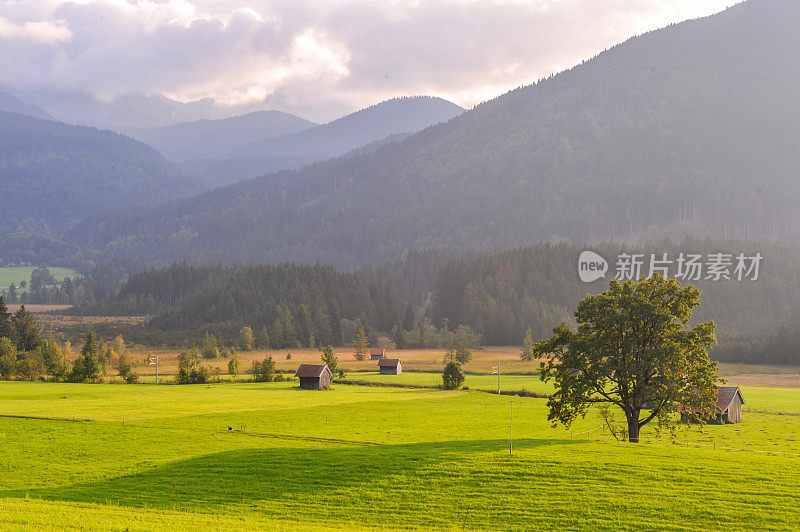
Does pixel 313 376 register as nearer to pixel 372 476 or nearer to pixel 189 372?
pixel 189 372

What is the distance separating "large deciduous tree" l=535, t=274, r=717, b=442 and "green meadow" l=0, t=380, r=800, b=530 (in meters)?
3.80

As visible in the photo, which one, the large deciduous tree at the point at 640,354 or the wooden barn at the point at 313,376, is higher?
the large deciduous tree at the point at 640,354

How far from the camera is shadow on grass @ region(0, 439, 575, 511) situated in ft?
124

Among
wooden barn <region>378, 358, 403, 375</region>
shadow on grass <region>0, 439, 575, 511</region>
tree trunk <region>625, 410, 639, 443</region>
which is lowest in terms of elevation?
wooden barn <region>378, 358, 403, 375</region>

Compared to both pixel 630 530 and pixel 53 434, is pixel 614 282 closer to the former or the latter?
pixel 630 530

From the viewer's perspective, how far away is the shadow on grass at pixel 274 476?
37.9 meters

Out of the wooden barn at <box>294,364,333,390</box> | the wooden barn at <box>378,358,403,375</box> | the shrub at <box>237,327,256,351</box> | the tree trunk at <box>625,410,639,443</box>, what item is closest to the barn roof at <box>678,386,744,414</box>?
the tree trunk at <box>625,410,639,443</box>

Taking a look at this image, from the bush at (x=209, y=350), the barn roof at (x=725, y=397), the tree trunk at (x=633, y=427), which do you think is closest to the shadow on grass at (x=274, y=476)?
the tree trunk at (x=633, y=427)

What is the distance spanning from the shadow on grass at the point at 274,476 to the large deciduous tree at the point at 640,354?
5.78m

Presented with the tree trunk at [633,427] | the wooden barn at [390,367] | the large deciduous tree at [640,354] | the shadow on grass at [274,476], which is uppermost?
the large deciduous tree at [640,354]

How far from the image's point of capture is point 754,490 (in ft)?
120

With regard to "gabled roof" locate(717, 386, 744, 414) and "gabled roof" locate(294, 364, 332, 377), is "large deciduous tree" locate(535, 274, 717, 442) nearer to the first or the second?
"gabled roof" locate(717, 386, 744, 414)

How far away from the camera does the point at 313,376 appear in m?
112

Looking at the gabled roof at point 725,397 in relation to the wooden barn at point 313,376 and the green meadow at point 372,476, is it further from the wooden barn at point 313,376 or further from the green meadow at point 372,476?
the wooden barn at point 313,376
